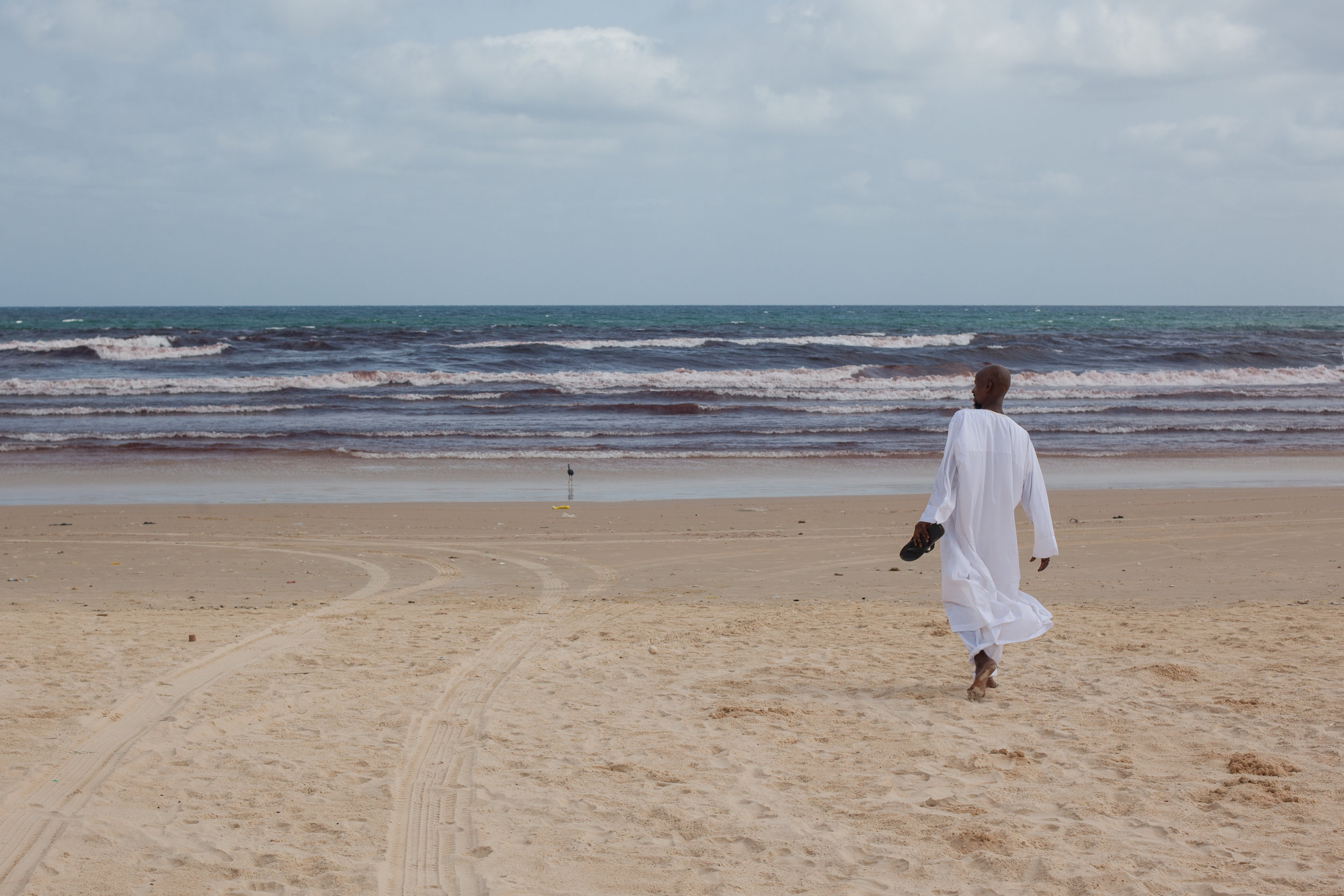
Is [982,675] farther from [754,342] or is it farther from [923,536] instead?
[754,342]

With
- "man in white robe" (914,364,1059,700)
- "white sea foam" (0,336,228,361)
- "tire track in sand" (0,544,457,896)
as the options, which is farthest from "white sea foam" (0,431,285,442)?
"white sea foam" (0,336,228,361)

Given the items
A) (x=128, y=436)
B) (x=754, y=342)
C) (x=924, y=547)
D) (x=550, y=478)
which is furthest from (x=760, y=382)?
(x=924, y=547)

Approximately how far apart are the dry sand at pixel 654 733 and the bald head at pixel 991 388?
137 centimetres

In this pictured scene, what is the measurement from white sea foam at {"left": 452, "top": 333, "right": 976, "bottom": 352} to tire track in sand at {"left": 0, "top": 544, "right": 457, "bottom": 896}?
1206 inches

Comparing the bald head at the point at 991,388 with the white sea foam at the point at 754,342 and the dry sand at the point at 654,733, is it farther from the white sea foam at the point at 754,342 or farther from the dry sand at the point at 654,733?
the white sea foam at the point at 754,342

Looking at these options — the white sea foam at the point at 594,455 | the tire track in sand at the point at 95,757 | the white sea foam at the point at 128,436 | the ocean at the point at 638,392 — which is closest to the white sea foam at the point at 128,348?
the ocean at the point at 638,392

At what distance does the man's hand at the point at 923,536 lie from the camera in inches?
175

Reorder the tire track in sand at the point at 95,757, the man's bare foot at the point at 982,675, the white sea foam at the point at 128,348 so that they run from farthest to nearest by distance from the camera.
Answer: the white sea foam at the point at 128,348 → the man's bare foot at the point at 982,675 → the tire track in sand at the point at 95,757

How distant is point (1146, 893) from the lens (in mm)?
2914

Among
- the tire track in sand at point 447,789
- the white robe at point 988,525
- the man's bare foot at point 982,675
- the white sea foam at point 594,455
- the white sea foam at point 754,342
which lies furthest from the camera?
the white sea foam at point 754,342

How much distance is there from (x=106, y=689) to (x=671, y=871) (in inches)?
123

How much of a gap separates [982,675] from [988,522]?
0.73 m

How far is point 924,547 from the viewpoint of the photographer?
176 inches

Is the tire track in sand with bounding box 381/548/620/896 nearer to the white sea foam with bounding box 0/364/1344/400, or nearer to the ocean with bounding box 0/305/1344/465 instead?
the ocean with bounding box 0/305/1344/465
